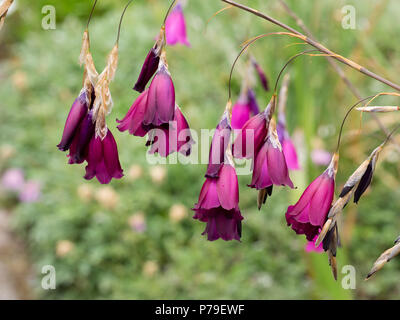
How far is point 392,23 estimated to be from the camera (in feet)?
12.5

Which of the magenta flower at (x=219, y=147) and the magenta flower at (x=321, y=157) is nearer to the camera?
the magenta flower at (x=219, y=147)

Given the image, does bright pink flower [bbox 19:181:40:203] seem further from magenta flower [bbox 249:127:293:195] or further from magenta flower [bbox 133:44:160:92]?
magenta flower [bbox 249:127:293:195]

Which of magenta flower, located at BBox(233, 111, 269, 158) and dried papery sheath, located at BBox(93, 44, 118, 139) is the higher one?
dried papery sheath, located at BBox(93, 44, 118, 139)

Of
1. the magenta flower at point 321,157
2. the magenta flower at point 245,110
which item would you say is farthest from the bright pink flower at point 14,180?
the magenta flower at point 245,110

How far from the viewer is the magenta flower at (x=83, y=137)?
0.78 m

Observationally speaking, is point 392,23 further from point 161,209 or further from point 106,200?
point 106,200

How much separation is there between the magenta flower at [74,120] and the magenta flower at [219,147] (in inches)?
8.6

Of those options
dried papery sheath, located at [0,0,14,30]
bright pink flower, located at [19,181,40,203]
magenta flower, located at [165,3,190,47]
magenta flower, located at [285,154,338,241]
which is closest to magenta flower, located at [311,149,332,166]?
magenta flower, located at [165,3,190,47]

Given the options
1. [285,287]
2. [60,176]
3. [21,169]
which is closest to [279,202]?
[285,287]

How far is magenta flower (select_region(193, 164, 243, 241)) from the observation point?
76cm

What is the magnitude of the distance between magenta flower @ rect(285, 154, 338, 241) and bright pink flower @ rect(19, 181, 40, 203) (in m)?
2.30

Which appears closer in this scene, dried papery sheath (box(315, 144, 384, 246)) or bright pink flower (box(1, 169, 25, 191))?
dried papery sheath (box(315, 144, 384, 246))

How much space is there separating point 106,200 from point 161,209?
35 cm

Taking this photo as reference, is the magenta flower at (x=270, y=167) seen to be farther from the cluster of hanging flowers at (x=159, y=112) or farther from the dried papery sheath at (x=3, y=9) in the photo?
the dried papery sheath at (x=3, y=9)
